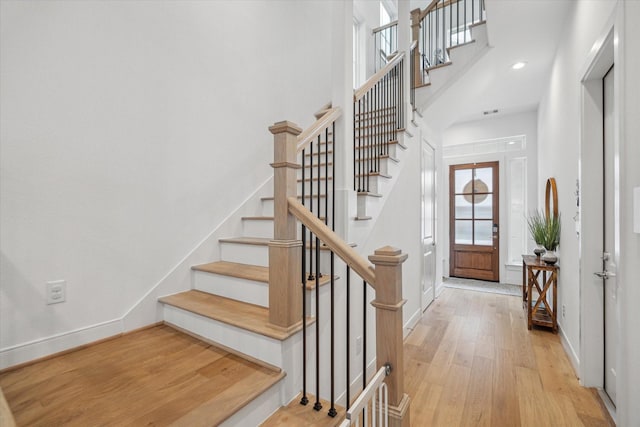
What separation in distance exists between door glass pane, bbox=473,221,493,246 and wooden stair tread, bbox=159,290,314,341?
195 inches

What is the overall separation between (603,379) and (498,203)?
12.3 ft

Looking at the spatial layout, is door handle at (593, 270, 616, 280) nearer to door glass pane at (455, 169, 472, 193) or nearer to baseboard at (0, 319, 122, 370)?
baseboard at (0, 319, 122, 370)

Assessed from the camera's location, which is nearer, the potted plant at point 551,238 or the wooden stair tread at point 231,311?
the wooden stair tread at point 231,311

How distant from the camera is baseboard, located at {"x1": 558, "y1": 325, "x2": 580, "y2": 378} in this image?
2.34 metres

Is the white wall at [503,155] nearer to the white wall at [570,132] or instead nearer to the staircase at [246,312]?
→ the white wall at [570,132]

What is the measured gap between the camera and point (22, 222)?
5.28ft

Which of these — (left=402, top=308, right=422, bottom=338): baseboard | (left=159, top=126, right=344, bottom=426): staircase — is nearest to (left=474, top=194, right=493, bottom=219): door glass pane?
(left=402, top=308, right=422, bottom=338): baseboard

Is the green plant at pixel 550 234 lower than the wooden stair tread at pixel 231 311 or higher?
higher

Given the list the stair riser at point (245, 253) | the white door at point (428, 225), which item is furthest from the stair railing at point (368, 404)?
the white door at point (428, 225)

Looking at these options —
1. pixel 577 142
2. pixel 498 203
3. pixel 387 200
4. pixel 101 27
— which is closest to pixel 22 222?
pixel 101 27

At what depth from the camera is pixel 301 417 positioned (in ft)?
4.59

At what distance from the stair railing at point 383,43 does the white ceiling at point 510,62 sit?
171 centimetres

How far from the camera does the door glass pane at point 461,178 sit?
5738 mm

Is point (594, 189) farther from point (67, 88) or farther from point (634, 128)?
point (67, 88)
